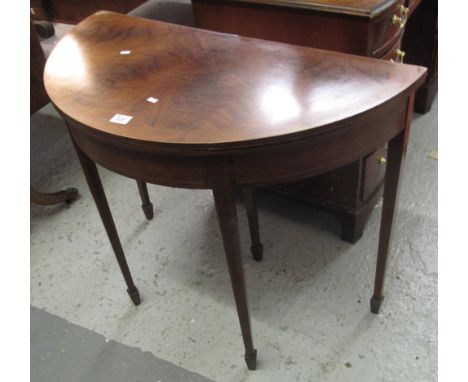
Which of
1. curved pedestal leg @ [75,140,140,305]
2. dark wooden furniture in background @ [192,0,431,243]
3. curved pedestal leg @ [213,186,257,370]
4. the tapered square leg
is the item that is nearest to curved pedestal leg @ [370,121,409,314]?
the tapered square leg

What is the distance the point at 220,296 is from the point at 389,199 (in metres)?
0.63

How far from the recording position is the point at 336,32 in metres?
1.21

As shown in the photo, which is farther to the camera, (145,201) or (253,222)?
(145,201)

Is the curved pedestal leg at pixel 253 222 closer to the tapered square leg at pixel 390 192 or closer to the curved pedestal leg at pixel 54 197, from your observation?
the tapered square leg at pixel 390 192

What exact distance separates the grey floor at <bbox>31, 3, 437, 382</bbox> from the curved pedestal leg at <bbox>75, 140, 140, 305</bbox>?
0.08 m

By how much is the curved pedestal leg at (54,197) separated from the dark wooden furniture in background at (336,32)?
0.86 m

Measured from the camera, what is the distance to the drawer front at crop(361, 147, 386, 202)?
4.65 ft

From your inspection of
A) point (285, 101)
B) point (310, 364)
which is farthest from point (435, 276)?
point (285, 101)

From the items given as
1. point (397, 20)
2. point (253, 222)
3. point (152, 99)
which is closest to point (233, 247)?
point (152, 99)

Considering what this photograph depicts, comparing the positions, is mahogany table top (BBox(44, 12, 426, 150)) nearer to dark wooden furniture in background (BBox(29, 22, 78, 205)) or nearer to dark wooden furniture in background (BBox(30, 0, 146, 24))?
dark wooden furniture in background (BBox(29, 22, 78, 205))

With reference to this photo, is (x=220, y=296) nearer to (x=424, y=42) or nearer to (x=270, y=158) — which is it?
(x=270, y=158)

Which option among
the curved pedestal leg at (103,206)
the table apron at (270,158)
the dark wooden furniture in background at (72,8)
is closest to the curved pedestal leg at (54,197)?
the curved pedestal leg at (103,206)

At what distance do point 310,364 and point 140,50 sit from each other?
922 mm

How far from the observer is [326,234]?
1642 millimetres
